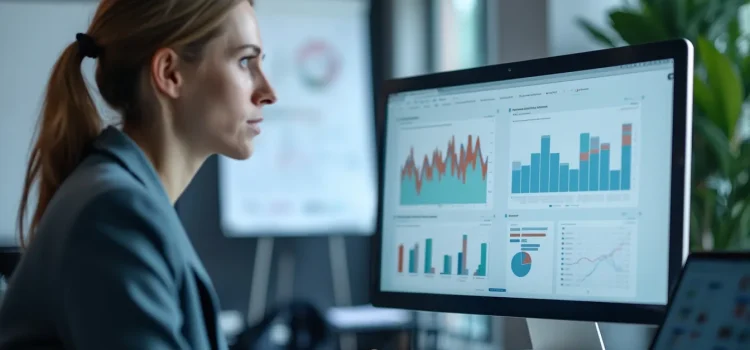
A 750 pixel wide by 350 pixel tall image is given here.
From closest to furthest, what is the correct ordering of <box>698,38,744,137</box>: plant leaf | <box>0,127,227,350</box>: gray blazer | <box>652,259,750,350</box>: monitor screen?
<box>652,259,750,350</box>: monitor screen, <box>0,127,227,350</box>: gray blazer, <box>698,38,744,137</box>: plant leaf

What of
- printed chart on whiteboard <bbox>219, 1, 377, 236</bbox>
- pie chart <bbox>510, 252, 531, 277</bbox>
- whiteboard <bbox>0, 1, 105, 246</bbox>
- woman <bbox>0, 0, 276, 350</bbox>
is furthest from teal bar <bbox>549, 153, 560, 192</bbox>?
whiteboard <bbox>0, 1, 105, 246</bbox>

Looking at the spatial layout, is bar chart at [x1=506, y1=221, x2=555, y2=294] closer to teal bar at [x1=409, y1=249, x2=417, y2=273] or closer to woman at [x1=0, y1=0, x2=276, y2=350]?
teal bar at [x1=409, y1=249, x2=417, y2=273]

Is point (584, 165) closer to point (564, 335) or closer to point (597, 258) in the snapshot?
point (597, 258)

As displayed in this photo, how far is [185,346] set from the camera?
1043 millimetres

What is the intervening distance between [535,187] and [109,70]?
64 cm

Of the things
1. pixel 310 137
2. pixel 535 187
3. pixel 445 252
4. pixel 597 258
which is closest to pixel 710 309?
pixel 597 258

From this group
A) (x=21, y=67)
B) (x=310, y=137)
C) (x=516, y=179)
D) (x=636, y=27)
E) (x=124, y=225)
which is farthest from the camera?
(x=310, y=137)

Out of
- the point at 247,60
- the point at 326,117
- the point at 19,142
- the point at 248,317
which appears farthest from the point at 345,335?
the point at 247,60

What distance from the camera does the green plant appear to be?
1.88 meters

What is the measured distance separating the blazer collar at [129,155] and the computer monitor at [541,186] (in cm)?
39

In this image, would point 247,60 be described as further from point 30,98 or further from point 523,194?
point 30,98

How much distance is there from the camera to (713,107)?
189 cm

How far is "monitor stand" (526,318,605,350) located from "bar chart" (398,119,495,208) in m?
0.20

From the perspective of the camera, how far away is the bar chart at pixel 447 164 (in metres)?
1.31
